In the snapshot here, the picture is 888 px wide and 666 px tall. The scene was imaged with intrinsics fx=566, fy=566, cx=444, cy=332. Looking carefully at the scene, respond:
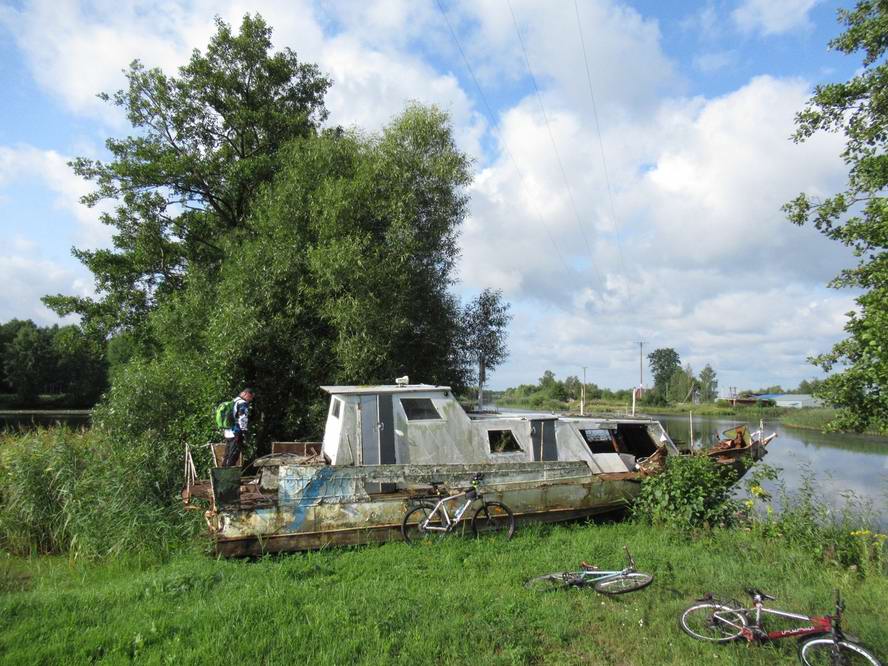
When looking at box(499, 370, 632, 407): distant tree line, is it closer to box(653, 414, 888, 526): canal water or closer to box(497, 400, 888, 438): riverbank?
box(497, 400, 888, 438): riverbank

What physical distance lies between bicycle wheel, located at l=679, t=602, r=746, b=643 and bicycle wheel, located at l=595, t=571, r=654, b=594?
77 cm

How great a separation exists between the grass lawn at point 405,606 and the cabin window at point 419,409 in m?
2.57

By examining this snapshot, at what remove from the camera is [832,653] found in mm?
4453

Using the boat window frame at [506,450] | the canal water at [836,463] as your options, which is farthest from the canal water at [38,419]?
the canal water at [836,463]

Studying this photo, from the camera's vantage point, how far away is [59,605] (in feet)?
20.0

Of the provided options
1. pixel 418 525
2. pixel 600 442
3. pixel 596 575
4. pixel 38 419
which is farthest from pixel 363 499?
pixel 38 419

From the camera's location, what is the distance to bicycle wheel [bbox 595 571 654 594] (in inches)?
247

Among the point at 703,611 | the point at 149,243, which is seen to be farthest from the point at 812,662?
the point at 149,243

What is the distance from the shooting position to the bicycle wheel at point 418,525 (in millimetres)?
9102

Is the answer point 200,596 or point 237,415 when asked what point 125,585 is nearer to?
point 200,596

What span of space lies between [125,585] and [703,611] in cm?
661

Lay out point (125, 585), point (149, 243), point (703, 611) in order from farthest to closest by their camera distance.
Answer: point (149, 243) < point (125, 585) < point (703, 611)

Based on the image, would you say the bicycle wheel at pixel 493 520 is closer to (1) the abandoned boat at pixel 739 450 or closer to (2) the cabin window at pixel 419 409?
(2) the cabin window at pixel 419 409

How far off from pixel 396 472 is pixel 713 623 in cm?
558
